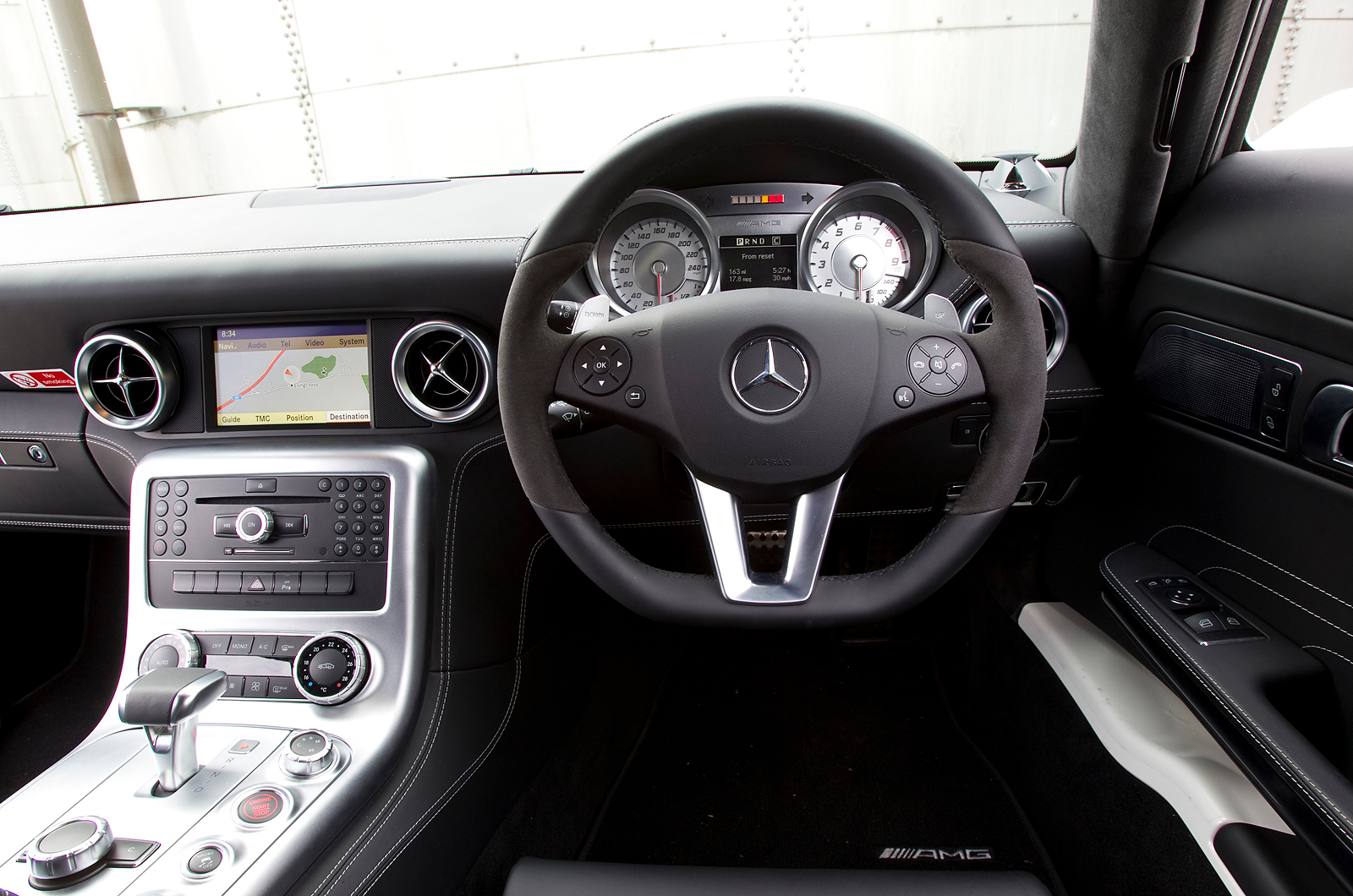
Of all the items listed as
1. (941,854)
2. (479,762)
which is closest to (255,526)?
(479,762)

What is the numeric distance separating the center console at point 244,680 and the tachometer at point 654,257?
1.52 feet

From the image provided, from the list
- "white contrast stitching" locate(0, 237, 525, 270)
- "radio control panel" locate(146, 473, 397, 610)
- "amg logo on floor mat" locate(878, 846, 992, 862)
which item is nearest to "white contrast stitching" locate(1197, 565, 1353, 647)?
"amg logo on floor mat" locate(878, 846, 992, 862)

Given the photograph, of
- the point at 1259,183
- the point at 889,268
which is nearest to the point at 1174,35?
the point at 1259,183

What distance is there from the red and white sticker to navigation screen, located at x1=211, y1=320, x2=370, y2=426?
347 mm

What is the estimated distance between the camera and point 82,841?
0.98 m

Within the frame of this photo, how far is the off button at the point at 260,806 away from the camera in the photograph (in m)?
1.06

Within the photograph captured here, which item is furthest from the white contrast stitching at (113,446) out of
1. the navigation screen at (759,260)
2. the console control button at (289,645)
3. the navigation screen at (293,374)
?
the navigation screen at (759,260)

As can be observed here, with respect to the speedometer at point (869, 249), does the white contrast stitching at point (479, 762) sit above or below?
below

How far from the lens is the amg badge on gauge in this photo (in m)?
0.96

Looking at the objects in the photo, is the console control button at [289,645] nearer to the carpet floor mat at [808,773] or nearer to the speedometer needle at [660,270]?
the carpet floor mat at [808,773]

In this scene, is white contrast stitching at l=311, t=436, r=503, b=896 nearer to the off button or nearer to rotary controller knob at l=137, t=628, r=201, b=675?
the off button

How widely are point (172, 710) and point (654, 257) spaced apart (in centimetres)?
99

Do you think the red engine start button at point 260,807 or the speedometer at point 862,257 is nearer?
the red engine start button at point 260,807

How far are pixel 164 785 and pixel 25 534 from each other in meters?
1.40
